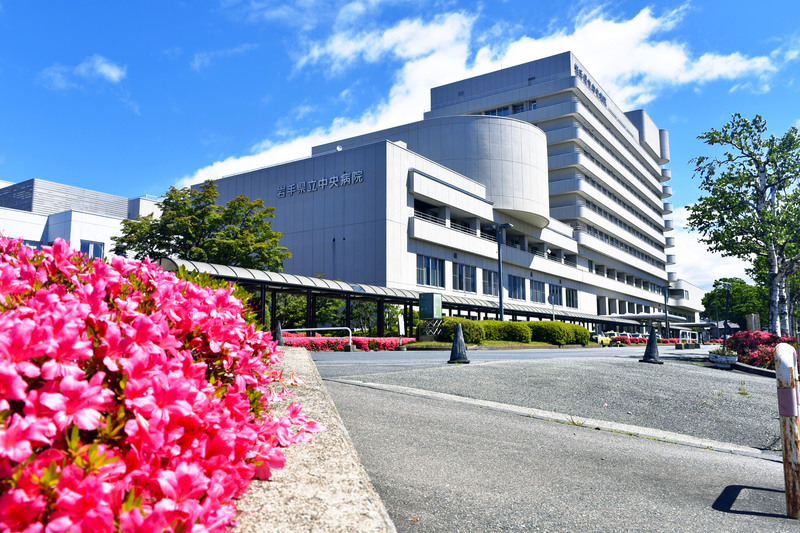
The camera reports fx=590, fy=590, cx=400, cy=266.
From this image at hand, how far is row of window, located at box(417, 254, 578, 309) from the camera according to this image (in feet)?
143

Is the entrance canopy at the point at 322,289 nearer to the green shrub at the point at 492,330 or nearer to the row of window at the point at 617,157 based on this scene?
the green shrub at the point at 492,330

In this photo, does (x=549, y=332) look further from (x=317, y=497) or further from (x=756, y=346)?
(x=317, y=497)

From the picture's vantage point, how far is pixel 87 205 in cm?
9381

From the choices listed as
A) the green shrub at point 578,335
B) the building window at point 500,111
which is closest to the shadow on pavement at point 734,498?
the green shrub at point 578,335

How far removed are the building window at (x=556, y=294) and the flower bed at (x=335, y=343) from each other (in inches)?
1462

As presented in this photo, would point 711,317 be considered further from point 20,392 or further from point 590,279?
point 20,392

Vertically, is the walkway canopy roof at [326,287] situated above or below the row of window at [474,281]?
below

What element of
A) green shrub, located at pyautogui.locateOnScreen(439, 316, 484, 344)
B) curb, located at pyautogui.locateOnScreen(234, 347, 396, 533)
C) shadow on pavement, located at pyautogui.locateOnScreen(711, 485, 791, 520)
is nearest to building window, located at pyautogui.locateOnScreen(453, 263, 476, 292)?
green shrub, located at pyautogui.locateOnScreen(439, 316, 484, 344)

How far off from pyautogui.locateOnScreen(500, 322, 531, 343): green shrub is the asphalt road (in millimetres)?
23770

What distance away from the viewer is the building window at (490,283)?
1987 inches

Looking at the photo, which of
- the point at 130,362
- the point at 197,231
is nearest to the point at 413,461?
the point at 130,362

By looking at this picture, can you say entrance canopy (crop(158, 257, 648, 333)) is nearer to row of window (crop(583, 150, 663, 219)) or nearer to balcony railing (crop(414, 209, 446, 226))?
balcony railing (crop(414, 209, 446, 226))

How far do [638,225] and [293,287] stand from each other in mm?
77765

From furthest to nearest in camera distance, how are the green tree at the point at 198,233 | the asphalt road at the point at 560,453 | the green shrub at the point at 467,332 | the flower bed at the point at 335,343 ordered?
1. the green tree at the point at 198,233
2. the green shrub at the point at 467,332
3. the flower bed at the point at 335,343
4. the asphalt road at the point at 560,453
